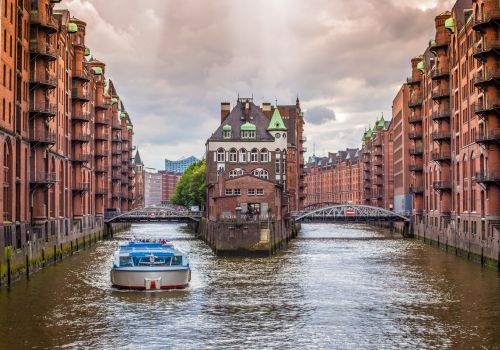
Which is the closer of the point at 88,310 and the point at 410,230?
the point at 88,310

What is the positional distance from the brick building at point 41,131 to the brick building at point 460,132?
33069mm

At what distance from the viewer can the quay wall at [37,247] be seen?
45.5 meters

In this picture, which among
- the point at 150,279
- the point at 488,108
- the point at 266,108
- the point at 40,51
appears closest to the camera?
the point at 150,279

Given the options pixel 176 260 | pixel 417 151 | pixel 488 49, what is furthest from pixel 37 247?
pixel 417 151

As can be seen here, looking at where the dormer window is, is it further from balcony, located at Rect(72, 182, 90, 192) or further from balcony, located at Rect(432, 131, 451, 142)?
→ balcony, located at Rect(432, 131, 451, 142)

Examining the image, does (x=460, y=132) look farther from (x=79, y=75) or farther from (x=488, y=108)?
(x=79, y=75)

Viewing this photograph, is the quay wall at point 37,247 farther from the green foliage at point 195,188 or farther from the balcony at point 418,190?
the green foliage at point 195,188

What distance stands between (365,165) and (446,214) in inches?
4056

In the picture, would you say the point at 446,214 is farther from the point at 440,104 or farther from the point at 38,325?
the point at 38,325

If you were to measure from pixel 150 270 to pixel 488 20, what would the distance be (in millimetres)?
32665

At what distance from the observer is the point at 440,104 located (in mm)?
85875

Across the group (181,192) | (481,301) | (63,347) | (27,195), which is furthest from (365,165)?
(63,347)

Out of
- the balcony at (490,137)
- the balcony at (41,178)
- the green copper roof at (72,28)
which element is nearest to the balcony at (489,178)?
the balcony at (490,137)

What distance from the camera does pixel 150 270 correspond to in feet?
149
